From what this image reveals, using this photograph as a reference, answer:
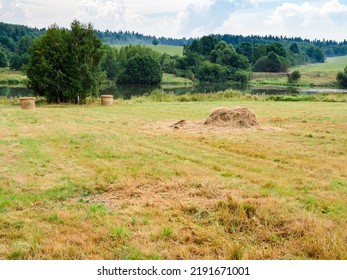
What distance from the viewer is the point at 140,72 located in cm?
10338

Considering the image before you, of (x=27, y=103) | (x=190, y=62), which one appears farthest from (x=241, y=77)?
(x=27, y=103)

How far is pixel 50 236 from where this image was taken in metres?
6.04

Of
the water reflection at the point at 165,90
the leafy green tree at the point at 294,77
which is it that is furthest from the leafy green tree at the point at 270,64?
the water reflection at the point at 165,90

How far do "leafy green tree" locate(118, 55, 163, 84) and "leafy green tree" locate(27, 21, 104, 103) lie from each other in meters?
63.2

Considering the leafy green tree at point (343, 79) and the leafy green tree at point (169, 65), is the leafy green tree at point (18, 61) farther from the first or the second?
the leafy green tree at point (343, 79)

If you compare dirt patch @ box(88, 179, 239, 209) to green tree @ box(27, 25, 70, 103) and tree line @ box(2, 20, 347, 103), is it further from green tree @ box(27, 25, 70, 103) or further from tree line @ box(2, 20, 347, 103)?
green tree @ box(27, 25, 70, 103)

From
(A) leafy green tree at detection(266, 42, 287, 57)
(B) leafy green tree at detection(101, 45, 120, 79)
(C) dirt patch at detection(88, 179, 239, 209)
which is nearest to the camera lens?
(C) dirt patch at detection(88, 179, 239, 209)

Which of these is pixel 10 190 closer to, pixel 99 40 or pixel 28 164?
pixel 28 164

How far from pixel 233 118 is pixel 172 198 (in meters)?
12.0

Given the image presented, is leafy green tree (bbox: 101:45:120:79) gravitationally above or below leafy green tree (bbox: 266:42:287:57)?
below

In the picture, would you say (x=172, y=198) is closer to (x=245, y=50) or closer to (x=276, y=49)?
(x=276, y=49)

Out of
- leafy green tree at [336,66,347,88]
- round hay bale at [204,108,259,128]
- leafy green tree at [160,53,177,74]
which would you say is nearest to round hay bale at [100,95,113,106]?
round hay bale at [204,108,259,128]

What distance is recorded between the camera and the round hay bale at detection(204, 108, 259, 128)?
62.2 ft

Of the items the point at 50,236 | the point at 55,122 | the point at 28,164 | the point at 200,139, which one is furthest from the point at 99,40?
the point at 50,236
